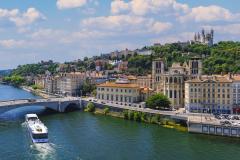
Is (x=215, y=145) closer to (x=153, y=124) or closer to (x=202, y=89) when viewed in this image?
(x=153, y=124)

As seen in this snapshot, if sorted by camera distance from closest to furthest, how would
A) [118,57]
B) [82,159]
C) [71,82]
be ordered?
[82,159] < [71,82] < [118,57]

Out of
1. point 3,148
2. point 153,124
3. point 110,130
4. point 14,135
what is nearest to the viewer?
point 3,148

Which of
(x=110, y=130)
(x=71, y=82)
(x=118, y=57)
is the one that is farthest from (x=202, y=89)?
(x=118, y=57)

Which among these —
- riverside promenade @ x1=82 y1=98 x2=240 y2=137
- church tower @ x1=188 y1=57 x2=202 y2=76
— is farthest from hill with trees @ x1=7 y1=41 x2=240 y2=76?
riverside promenade @ x1=82 y1=98 x2=240 y2=137

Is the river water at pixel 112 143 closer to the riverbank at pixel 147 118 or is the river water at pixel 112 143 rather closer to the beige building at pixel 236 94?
the riverbank at pixel 147 118

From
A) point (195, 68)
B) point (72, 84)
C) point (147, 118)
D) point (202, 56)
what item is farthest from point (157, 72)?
point (202, 56)

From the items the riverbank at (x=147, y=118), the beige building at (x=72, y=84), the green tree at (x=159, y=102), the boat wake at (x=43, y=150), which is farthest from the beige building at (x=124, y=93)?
the boat wake at (x=43, y=150)

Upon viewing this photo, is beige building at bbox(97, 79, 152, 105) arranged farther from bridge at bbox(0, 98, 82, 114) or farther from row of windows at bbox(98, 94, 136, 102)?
bridge at bbox(0, 98, 82, 114)
